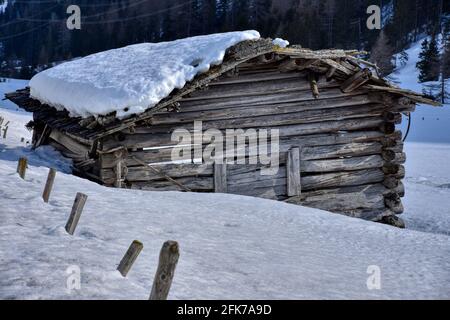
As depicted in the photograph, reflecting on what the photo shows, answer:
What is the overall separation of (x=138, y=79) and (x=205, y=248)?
4522mm

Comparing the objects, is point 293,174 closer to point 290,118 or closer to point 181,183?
point 290,118

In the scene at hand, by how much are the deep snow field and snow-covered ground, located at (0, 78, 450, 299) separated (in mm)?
13

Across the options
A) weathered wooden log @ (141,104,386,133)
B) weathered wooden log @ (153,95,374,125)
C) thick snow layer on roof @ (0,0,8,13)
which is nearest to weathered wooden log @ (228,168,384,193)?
weathered wooden log @ (141,104,386,133)

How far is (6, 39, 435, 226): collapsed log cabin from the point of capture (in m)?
8.91

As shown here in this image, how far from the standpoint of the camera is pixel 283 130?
9820 mm

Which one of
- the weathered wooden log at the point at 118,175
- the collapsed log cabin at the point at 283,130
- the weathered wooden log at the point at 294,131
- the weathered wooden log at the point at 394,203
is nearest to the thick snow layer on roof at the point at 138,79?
the collapsed log cabin at the point at 283,130

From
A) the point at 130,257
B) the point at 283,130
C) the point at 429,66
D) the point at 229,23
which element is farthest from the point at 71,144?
the point at 229,23

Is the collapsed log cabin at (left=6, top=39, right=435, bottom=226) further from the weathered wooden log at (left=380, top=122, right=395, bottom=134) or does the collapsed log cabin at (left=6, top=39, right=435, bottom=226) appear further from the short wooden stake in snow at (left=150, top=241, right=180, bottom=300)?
the short wooden stake in snow at (left=150, top=241, right=180, bottom=300)

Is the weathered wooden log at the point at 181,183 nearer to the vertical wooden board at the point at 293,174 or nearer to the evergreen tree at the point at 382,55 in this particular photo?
the vertical wooden board at the point at 293,174

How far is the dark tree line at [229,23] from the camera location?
177 ft

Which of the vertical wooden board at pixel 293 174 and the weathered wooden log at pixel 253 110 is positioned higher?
the weathered wooden log at pixel 253 110

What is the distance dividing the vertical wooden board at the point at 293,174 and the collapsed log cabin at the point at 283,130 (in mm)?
19
